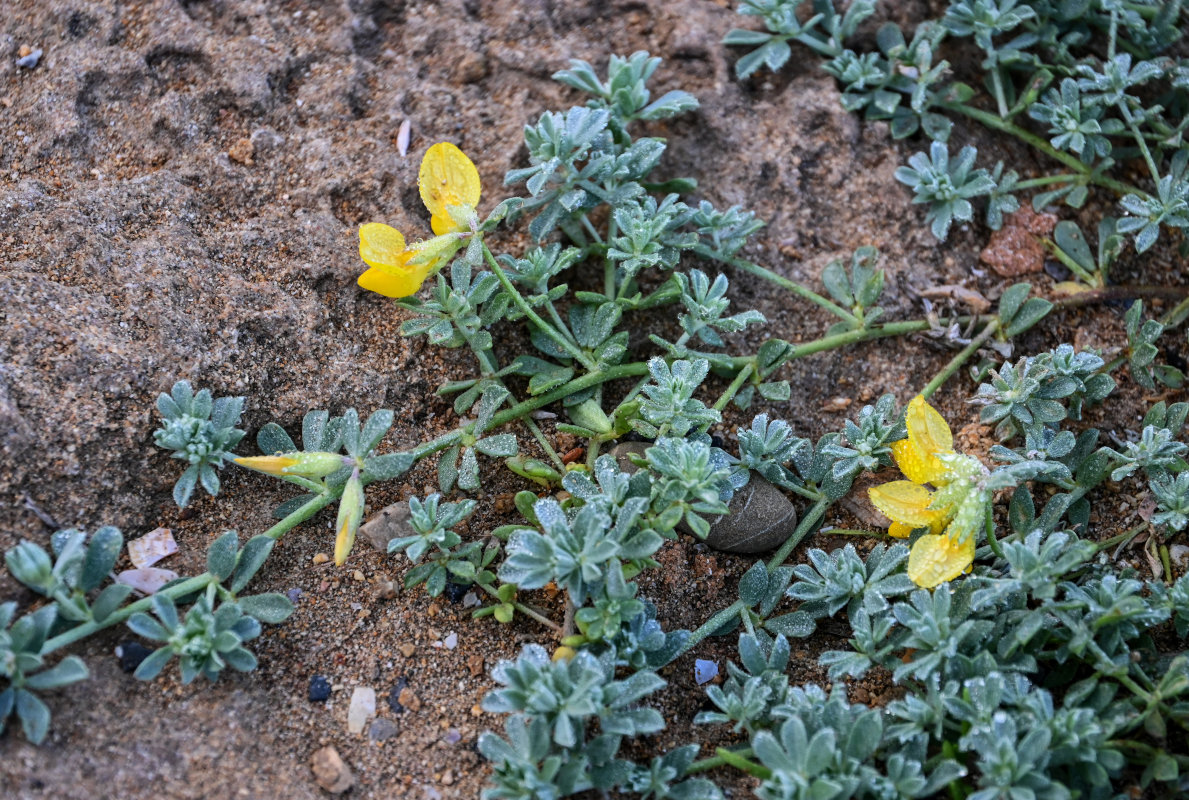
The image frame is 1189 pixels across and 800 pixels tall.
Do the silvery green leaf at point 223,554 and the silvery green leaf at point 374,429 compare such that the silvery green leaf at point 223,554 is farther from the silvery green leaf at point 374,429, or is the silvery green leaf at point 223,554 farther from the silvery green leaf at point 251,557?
the silvery green leaf at point 374,429

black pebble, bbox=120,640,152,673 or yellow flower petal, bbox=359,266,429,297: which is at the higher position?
yellow flower petal, bbox=359,266,429,297

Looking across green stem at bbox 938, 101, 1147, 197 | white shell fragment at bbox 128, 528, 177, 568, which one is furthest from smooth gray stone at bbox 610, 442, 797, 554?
green stem at bbox 938, 101, 1147, 197

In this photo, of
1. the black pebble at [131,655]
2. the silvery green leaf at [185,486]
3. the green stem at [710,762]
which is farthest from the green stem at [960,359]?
A: the black pebble at [131,655]

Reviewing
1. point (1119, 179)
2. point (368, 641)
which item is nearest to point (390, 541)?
point (368, 641)

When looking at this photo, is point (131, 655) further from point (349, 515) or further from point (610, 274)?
point (610, 274)

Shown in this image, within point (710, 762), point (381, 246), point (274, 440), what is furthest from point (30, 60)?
point (710, 762)

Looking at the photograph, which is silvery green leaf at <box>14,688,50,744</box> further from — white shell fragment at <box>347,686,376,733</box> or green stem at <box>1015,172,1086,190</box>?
green stem at <box>1015,172,1086,190</box>
